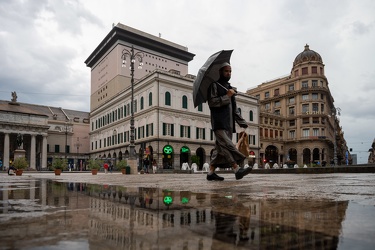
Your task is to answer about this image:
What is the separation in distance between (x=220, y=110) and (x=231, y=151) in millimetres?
893

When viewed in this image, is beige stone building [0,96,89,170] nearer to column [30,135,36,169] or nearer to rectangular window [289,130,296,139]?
column [30,135,36,169]

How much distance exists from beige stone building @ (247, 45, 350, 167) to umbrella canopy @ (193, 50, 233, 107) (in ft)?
174

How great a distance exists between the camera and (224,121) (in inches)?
253

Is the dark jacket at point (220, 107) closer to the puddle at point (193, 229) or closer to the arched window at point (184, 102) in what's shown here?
the puddle at point (193, 229)

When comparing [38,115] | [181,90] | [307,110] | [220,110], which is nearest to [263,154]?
[307,110]

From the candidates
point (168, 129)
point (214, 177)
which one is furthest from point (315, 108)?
point (214, 177)

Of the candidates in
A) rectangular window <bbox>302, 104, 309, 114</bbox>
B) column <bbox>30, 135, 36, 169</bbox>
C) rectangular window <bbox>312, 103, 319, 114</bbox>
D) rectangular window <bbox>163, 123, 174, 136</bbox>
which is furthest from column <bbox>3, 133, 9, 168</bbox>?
rectangular window <bbox>312, 103, 319, 114</bbox>

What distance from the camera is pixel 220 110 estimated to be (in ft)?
21.3

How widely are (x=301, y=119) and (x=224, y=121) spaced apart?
59378mm

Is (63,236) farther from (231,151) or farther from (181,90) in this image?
(181,90)

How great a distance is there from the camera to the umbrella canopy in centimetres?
643

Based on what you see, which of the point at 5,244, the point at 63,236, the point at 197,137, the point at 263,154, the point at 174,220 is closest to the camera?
the point at 5,244

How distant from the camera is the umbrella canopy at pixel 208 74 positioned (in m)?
6.43

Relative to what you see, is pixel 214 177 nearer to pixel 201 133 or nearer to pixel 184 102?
pixel 184 102
